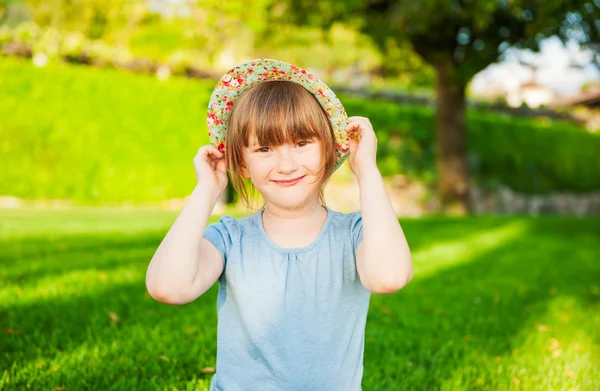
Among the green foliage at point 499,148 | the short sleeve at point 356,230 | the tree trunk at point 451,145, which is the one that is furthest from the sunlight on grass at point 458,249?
the green foliage at point 499,148

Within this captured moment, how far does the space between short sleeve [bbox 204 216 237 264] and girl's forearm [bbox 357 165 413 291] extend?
1.44 feet

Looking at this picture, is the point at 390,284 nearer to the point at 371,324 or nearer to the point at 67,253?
the point at 371,324

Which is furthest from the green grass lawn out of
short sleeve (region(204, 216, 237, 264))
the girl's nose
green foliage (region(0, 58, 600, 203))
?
green foliage (region(0, 58, 600, 203))

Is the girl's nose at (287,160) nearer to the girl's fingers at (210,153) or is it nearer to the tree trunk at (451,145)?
the girl's fingers at (210,153)

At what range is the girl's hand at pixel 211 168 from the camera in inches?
68.7

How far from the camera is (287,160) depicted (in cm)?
168

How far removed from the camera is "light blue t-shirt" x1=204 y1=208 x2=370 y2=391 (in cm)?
166

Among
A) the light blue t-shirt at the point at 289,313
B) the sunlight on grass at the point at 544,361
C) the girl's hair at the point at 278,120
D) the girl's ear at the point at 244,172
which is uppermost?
the girl's hair at the point at 278,120

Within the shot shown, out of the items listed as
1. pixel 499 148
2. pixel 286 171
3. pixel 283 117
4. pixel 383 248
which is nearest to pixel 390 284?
pixel 383 248

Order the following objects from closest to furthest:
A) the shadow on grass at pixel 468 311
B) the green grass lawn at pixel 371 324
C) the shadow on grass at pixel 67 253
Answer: the green grass lawn at pixel 371 324 → the shadow on grass at pixel 468 311 → the shadow on grass at pixel 67 253

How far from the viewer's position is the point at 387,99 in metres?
15.4

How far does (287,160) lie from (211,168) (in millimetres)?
273

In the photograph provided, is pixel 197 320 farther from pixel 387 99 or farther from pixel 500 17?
pixel 387 99

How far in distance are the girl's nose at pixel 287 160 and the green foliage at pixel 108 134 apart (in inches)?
407
